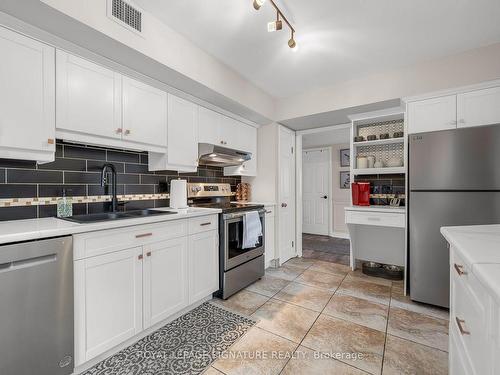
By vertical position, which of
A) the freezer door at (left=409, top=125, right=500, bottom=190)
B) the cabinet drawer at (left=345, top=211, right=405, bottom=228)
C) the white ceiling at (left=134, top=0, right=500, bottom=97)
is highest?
the white ceiling at (left=134, top=0, right=500, bottom=97)

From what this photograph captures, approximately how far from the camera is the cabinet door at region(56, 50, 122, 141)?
5.33ft

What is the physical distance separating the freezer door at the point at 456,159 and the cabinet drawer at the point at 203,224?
2017mm

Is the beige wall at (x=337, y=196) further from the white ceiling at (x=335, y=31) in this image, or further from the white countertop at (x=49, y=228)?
the white countertop at (x=49, y=228)

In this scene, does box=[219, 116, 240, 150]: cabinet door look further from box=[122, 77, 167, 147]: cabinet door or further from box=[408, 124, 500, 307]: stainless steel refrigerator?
box=[408, 124, 500, 307]: stainless steel refrigerator

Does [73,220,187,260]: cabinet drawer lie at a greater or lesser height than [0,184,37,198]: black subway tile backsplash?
lesser

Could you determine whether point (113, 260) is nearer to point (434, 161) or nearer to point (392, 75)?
point (434, 161)

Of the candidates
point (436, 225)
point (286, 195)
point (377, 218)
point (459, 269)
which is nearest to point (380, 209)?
point (377, 218)

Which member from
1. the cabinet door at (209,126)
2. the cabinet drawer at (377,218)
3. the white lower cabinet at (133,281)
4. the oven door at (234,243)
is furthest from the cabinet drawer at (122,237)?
the cabinet drawer at (377,218)

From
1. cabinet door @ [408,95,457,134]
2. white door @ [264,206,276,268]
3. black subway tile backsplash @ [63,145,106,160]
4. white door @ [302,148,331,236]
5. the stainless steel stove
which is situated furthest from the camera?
white door @ [302,148,331,236]

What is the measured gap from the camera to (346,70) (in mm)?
2633

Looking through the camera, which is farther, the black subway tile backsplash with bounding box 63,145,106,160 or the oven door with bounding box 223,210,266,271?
the oven door with bounding box 223,210,266,271

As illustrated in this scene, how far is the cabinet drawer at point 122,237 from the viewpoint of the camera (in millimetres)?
1438

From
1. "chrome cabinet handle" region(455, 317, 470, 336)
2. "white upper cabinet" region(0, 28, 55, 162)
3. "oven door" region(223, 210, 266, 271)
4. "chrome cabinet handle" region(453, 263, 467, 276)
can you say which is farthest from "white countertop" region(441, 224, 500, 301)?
"white upper cabinet" region(0, 28, 55, 162)

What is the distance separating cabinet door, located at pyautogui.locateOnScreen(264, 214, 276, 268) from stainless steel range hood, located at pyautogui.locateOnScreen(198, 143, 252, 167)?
35.6 inches
